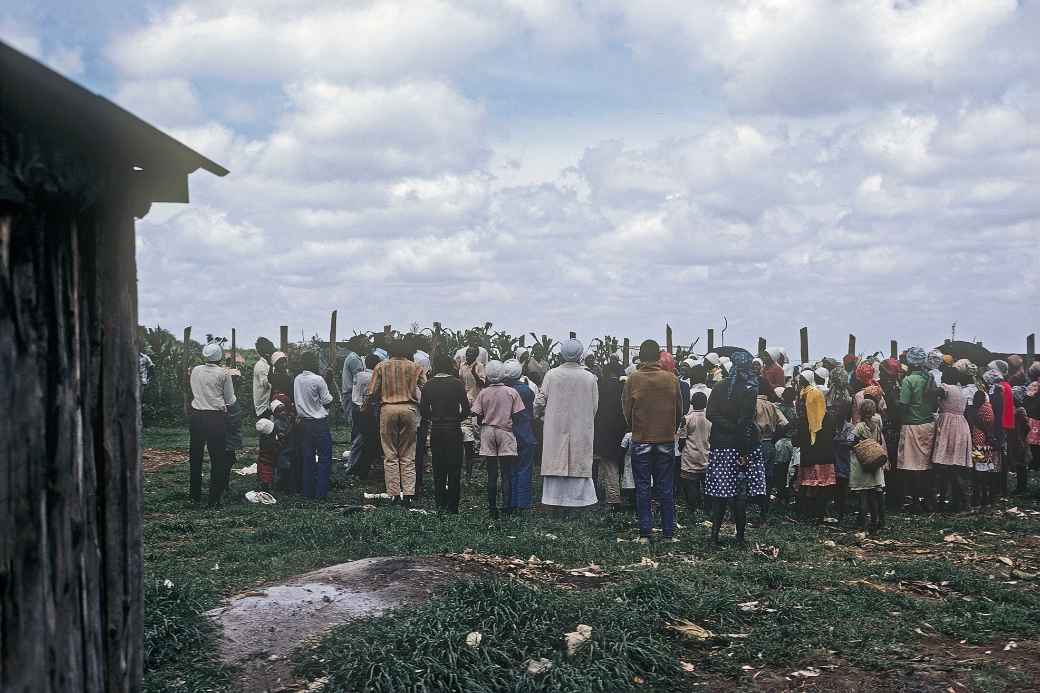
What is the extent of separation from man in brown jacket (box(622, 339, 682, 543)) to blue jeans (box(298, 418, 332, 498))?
4.12m

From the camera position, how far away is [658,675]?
5824mm

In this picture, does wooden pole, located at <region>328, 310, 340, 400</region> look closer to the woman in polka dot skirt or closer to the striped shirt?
the striped shirt

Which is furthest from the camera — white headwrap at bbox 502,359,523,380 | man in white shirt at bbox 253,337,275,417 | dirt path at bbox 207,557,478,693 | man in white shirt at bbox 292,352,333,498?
man in white shirt at bbox 253,337,275,417

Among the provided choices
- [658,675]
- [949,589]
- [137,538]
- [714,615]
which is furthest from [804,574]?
[137,538]

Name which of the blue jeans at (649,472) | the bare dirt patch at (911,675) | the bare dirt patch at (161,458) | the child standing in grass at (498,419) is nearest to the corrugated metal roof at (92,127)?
the bare dirt patch at (911,675)

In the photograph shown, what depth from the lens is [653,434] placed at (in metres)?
9.95

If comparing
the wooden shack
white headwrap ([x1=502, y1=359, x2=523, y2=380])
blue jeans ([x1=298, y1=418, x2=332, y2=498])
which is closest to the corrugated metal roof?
the wooden shack

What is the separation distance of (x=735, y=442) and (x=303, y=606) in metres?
4.74

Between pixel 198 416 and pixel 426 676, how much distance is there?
23.7 ft

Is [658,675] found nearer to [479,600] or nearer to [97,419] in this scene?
[479,600]

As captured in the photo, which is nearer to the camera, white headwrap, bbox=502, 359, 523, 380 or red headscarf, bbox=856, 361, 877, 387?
red headscarf, bbox=856, 361, 877, 387

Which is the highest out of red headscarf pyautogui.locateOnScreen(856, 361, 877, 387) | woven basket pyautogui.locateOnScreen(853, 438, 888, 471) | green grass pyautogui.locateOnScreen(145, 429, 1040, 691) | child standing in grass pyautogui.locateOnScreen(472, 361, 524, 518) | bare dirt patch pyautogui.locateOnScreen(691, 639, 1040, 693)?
red headscarf pyautogui.locateOnScreen(856, 361, 877, 387)

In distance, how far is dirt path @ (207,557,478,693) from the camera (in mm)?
5801

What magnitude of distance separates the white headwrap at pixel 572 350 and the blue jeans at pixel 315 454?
3184 millimetres
